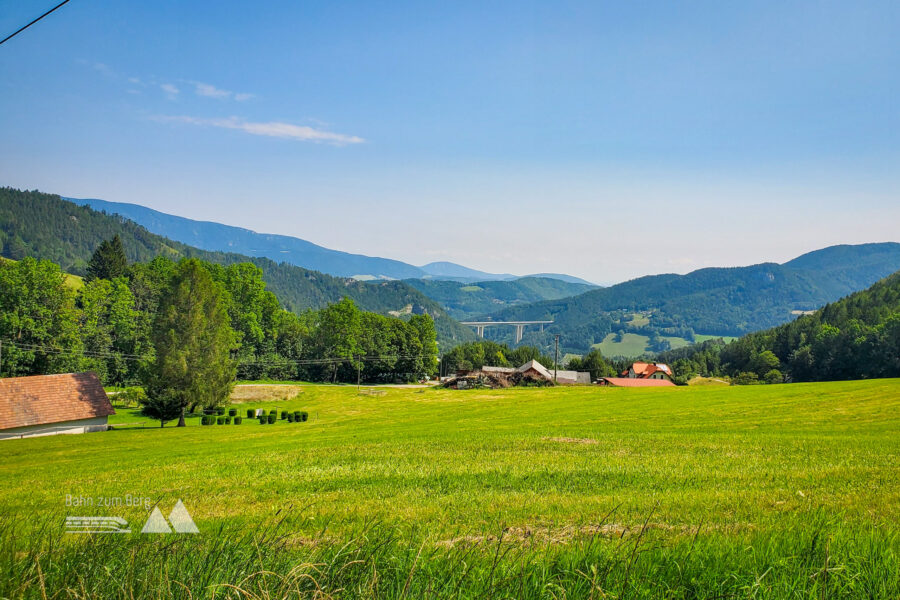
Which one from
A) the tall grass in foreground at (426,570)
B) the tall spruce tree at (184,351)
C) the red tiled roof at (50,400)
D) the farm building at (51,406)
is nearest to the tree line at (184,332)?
the tall spruce tree at (184,351)

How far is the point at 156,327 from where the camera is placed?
44.0 m

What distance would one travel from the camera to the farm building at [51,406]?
131 feet

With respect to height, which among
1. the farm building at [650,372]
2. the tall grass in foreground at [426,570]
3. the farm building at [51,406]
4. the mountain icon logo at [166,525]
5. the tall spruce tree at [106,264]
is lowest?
the farm building at [650,372]

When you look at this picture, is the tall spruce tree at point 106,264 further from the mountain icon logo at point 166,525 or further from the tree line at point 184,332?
the mountain icon logo at point 166,525

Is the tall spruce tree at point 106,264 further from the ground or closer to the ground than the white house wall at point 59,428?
further from the ground

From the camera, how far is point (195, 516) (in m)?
7.43

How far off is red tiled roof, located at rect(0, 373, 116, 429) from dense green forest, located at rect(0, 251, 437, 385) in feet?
13.2

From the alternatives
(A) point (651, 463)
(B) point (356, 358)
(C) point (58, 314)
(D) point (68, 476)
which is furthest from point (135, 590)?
(B) point (356, 358)

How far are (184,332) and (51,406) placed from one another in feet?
36.9

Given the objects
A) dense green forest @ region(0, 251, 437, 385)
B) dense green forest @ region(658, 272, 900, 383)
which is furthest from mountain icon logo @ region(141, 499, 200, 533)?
dense green forest @ region(658, 272, 900, 383)

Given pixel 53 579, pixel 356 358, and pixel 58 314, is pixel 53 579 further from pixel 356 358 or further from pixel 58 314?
pixel 356 358

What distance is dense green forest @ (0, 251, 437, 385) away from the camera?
5931 cm

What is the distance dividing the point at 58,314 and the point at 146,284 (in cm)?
2735

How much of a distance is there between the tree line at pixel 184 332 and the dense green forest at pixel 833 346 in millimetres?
68234
